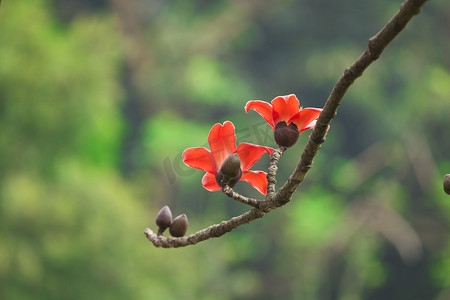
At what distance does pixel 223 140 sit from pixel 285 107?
58 millimetres

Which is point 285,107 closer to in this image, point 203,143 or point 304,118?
→ point 304,118

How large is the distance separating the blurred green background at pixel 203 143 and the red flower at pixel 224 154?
418 cm

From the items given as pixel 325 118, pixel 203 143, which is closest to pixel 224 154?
pixel 325 118

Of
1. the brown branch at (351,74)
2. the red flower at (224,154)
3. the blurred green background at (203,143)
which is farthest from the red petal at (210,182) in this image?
the blurred green background at (203,143)

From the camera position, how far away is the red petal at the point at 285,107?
474 mm

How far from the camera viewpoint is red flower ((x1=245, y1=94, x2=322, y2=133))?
1.55 feet

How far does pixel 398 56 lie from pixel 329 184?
2.11 m

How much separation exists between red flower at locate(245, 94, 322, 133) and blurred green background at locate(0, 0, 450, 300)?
4.21 m

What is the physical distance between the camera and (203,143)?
4824mm

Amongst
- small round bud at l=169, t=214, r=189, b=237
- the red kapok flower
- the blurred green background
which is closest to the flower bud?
the red kapok flower

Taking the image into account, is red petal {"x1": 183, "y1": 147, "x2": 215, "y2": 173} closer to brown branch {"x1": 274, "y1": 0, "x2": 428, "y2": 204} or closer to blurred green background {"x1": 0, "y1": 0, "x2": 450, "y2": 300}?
brown branch {"x1": 274, "y1": 0, "x2": 428, "y2": 204}

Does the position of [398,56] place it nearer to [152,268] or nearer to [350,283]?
[350,283]

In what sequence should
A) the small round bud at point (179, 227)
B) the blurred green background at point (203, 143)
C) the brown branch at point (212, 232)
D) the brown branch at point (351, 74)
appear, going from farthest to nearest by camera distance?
1. the blurred green background at point (203, 143)
2. the small round bud at point (179, 227)
3. the brown branch at point (212, 232)
4. the brown branch at point (351, 74)

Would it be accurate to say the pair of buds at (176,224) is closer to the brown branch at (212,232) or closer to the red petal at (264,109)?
the brown branch at (212,232)
